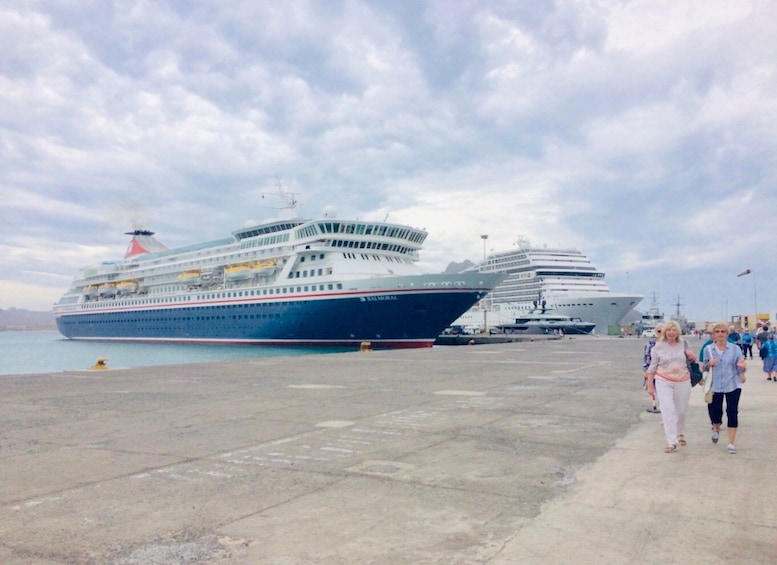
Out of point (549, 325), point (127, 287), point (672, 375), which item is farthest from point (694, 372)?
point (127, 287)

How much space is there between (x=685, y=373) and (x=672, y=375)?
15 centimetres

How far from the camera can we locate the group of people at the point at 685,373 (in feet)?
22.0

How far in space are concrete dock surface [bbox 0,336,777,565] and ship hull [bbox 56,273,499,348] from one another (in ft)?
97.8

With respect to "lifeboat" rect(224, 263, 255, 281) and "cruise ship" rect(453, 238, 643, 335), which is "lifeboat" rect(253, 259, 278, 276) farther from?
"cruise ship" rect(453, 238, 643, 335)

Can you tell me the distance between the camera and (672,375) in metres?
6.82

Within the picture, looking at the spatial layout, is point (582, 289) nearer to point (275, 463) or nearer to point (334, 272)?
point (334, 272)

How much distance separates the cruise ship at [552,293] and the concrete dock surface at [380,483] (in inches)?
2573

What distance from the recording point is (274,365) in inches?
778

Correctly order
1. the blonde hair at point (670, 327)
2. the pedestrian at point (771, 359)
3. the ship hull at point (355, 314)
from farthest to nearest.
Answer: the ship hull at point (355, 314), the pedestrian at point (771, 359), the blonde hair at point (670, 327)

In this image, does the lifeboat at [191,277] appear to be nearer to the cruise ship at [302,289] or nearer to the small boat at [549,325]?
the cruise ship at [302,289]

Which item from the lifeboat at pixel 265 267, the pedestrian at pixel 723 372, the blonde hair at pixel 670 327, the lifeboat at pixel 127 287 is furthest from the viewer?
the lifeboat at pixel 127 287

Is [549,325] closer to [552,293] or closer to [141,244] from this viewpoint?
[552,293]

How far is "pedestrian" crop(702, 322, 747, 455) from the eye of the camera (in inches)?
263

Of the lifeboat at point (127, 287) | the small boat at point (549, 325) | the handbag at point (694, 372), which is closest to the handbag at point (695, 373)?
the handbag at point (694, 372)
